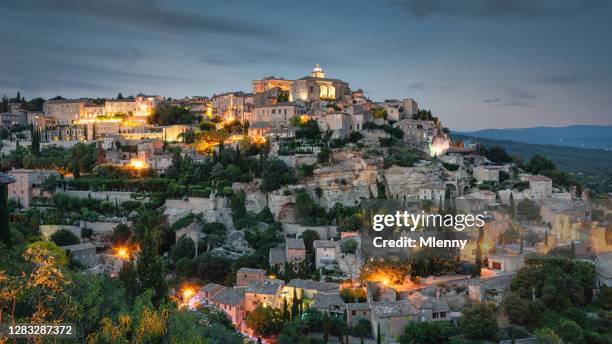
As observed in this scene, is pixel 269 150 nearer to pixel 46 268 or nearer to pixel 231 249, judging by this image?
pixel 231 249

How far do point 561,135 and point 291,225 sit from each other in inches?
4970

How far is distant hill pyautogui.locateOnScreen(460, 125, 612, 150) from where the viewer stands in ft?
391

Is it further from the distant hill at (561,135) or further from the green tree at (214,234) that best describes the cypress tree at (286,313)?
the distant hill at (561,135)

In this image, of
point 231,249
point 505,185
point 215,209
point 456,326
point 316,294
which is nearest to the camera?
point 456,326

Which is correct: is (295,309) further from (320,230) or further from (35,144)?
(35,144)

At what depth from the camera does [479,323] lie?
18.8m

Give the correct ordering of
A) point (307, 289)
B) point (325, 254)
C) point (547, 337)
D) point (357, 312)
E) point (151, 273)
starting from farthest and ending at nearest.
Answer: point (325, 254) → point (307, 289) → point (357, 312) → point (151, 273) → point (547, 337)

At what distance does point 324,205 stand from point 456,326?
12.3m

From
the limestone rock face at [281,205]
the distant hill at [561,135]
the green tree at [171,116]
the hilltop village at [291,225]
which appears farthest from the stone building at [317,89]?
the distant hill at [561,135]

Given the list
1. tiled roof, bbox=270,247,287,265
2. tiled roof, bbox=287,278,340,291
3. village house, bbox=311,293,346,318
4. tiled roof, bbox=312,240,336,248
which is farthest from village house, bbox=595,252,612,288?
tiled roof, bbox=270,247,287,265

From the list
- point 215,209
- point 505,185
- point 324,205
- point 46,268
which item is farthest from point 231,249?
point 46,268

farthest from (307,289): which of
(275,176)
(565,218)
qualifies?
(565,218)

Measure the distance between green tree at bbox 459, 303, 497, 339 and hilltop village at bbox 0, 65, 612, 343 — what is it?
57 mm

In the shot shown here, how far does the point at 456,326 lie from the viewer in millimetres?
19547
